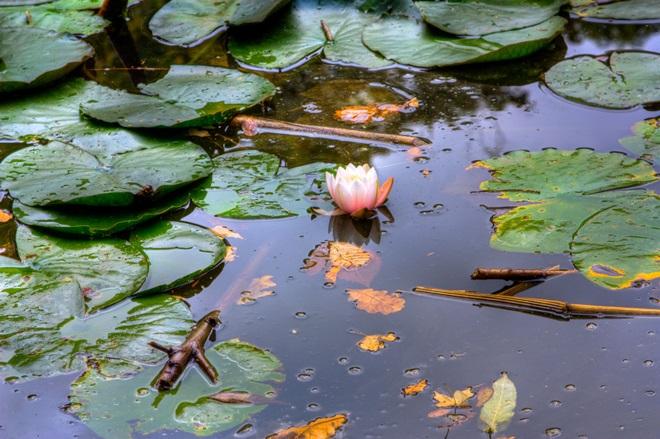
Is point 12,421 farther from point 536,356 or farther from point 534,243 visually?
point 534,243

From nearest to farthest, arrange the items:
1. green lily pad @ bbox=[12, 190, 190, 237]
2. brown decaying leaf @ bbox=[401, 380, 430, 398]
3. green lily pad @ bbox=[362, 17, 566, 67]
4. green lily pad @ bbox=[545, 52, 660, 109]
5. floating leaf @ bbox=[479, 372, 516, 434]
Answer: floating leaf @ bbox=[479, 372, 516, 434] → brown decaying leaf @ bbox=[401, 380, 430, 398] → green lily pad @ bbox=[12, 190, 190, 237] → green lily pad @ bbox=[545, 52, 660, 109] → green lily pad @ bbox=[362, 17, 566, 67]

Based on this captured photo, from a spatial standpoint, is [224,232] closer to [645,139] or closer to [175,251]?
[175,251]

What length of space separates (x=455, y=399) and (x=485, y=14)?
7.89 feet

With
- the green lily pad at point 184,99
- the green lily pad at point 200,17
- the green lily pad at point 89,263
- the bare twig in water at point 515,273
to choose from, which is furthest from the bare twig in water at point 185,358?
the green lily pad at point 200,17

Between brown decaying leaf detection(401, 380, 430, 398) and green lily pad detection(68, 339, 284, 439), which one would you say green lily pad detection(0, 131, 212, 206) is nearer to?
green lily pad detection(68, 339, 284, 439)

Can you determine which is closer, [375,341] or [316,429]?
[316,429]

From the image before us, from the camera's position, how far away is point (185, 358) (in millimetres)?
2025

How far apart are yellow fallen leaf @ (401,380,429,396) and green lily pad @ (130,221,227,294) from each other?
0.75 m

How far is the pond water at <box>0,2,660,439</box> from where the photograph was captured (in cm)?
188

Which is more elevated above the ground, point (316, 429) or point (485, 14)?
point (485, 14)

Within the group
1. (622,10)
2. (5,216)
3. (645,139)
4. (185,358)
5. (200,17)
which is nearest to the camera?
(185,358)

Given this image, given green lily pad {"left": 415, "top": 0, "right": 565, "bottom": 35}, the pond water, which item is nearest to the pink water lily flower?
the pond water

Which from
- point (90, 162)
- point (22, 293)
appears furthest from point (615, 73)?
point (22, 293)

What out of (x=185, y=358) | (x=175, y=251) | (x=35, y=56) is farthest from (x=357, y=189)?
(x=35, y=56)
